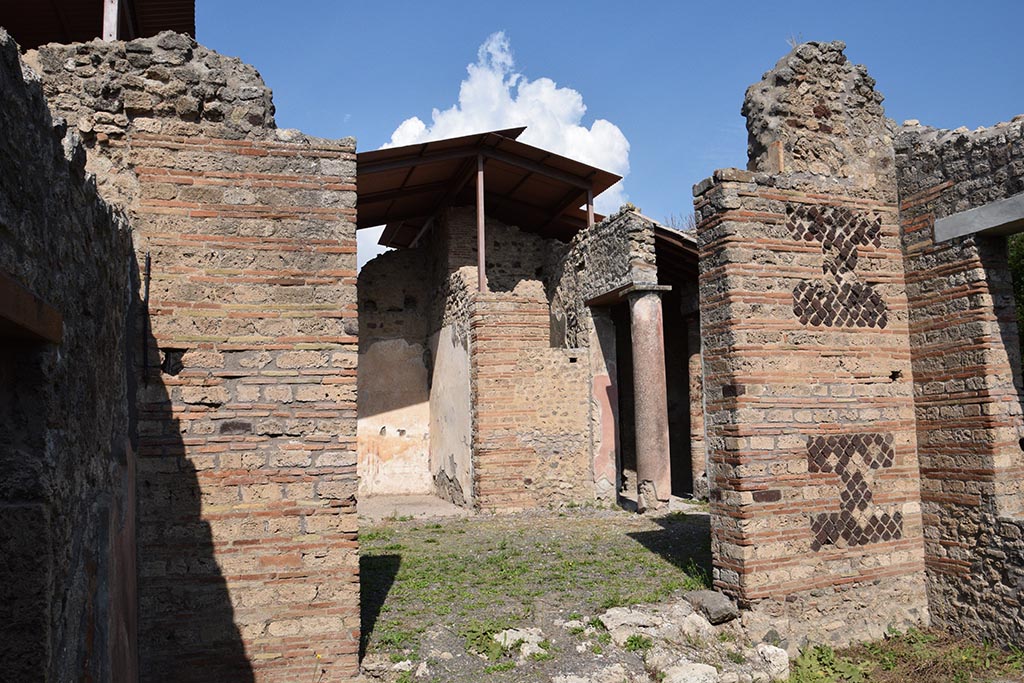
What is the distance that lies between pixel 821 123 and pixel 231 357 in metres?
5.32

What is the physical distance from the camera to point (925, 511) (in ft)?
21.7

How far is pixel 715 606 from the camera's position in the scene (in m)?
6.07

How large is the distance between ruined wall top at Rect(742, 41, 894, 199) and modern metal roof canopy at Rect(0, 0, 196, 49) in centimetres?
735

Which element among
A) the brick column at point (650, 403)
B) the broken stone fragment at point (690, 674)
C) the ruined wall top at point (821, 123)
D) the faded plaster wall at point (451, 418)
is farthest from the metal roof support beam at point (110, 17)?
the broken stone fragment at point (690, 674)

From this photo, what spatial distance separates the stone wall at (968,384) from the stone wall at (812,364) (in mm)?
168

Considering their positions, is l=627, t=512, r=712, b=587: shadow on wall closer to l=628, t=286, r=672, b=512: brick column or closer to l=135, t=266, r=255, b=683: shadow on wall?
l=628, t=286, r=672, b=512: brick column

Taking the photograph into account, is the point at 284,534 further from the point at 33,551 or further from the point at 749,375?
the point at 749,375

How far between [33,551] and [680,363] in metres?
15.4

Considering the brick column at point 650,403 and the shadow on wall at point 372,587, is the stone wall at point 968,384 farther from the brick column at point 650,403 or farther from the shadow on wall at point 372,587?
the brick column at point 650,403

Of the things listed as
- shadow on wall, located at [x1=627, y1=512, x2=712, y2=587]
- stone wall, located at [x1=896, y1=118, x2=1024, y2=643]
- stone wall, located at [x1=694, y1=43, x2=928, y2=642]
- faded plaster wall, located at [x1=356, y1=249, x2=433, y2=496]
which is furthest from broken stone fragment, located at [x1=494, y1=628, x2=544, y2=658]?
faded plaster wall, located at [x1=356, y1=249, x2=433, y2=496]

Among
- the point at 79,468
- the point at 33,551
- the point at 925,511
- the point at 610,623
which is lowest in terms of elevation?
the point at 610,623

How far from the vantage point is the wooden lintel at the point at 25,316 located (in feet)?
6.72

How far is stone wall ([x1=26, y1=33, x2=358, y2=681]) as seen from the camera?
4.91 m

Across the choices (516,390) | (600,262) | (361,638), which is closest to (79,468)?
(361,638)
